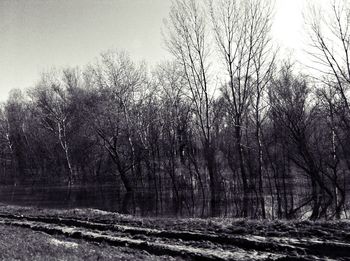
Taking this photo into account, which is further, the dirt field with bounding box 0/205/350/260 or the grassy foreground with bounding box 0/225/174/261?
the dirt field with bounding box 0/205/350/260

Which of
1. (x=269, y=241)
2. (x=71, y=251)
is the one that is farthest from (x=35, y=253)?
(x=269, y=241)

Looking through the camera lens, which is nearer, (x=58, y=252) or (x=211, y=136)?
(x=58, y=252)

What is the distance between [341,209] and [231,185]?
18165 mm

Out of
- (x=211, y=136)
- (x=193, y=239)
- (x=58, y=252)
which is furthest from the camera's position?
(x=211, y=136)

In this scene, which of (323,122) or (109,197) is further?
(323,122)

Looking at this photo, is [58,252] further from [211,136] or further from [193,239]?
[211,136]

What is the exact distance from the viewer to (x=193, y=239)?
41.9ft

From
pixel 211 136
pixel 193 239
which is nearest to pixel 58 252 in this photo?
pixel 193 239

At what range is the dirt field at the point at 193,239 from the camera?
1020cm

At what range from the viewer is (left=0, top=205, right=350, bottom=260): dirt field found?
10.2 metres

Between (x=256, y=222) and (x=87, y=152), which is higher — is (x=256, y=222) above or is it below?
below

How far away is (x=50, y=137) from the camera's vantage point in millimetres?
61844

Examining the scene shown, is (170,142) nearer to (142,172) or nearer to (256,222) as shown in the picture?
(142,172)

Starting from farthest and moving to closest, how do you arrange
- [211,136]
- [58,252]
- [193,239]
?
[211,136], [193,239], [58,252]
